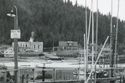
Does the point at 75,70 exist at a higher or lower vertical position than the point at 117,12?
lower

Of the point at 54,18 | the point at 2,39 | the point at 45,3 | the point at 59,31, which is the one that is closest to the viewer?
the point at 2,39

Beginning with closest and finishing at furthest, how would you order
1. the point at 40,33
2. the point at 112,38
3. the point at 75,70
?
the point at 112,38 < the point at 75,70 < the point at 40,33

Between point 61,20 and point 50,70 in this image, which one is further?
point 61,20

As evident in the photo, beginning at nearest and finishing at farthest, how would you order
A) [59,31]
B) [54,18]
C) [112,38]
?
1. [112,38]
2. [59,31]
3. [54,18]

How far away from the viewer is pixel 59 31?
349 ft

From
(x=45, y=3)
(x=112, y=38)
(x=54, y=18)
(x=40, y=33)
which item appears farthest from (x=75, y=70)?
(x=45, y=3)

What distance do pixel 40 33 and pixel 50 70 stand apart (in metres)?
84.9

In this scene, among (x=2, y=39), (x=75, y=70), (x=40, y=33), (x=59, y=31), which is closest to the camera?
(x=75, y=70)

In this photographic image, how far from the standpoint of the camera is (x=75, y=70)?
46.5 feet

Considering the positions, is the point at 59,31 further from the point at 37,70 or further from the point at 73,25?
the point at 37,70

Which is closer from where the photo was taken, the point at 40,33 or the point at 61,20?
the point at 40,33

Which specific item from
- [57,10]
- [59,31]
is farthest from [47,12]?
[59,31]

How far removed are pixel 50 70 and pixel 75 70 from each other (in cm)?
121

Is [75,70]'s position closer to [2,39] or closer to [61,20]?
[2,39]
